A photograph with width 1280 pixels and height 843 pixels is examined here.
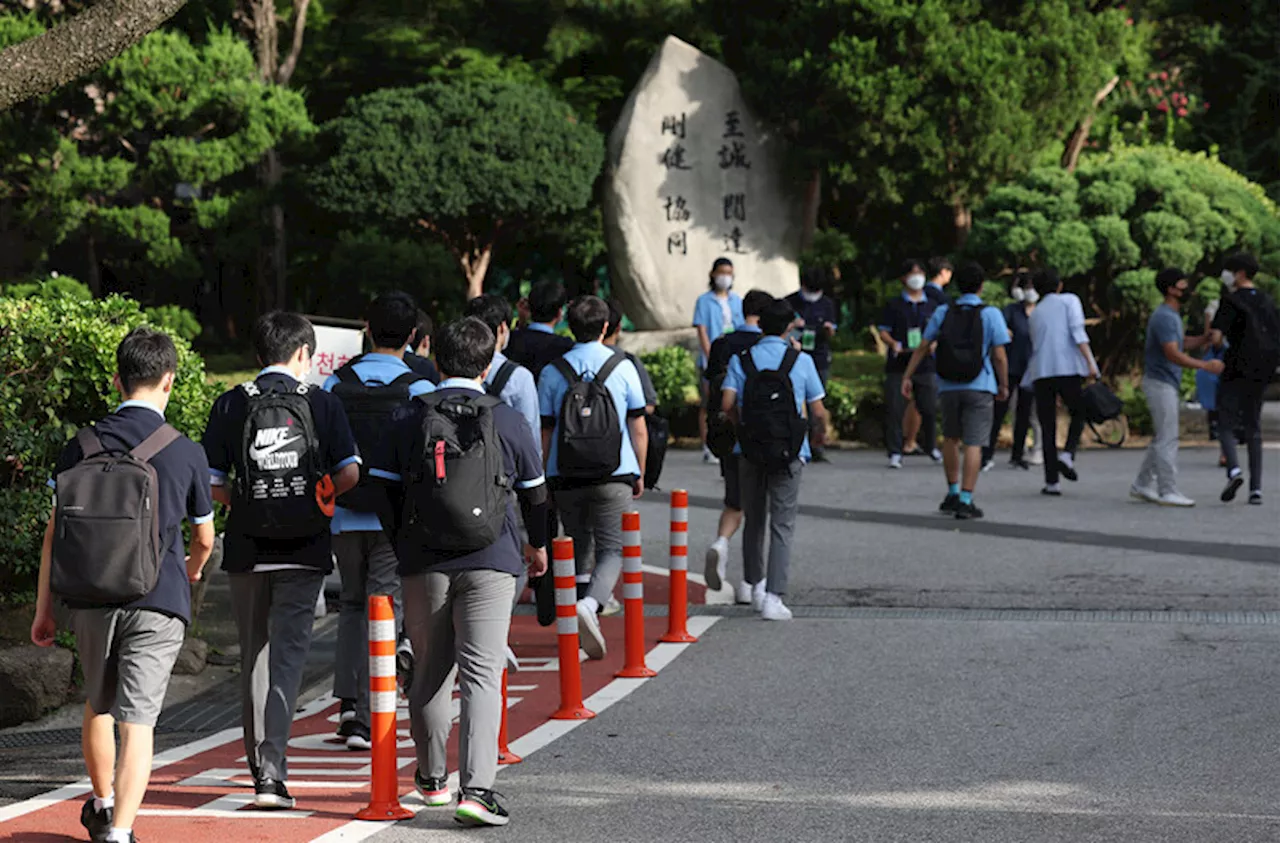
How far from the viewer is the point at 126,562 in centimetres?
609

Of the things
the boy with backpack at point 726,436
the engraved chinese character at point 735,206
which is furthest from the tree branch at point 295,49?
the boy with backpack at point 726,436

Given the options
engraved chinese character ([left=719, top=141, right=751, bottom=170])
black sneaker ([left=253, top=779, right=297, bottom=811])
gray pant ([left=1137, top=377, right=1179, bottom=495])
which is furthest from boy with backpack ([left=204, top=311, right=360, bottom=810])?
engraved chinese character ([left=719, top=141, right=751, bottom=170])

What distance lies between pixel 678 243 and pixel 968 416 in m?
14.7

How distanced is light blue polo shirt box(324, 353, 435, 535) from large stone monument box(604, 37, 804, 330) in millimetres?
20961

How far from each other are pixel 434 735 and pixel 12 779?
6.52 ft

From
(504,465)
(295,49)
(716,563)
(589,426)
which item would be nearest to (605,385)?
(589,426)

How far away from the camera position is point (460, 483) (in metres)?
6.62

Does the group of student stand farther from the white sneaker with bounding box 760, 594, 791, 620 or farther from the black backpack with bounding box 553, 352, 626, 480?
the white sneaker with bounding box 760, 594, 791, 620

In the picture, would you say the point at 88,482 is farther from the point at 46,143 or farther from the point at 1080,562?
the point at 46,143

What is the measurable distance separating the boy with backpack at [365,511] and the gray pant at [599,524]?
1.94m

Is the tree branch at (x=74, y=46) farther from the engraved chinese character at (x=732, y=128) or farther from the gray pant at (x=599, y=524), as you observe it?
the engraved chinese character at (x=732, y=128)

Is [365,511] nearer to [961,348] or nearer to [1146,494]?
[961,348]

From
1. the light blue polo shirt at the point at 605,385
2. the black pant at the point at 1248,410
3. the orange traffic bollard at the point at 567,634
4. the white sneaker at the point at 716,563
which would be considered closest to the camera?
the orange traffic bollard at the point at 567,634

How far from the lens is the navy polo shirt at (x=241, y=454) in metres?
7.00
